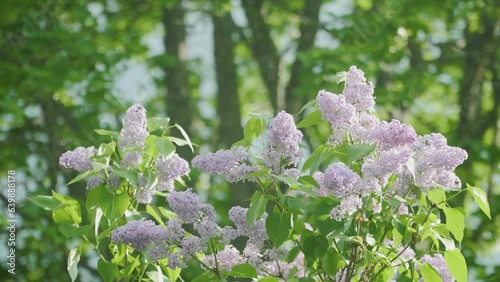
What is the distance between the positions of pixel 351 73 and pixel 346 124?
200 mm

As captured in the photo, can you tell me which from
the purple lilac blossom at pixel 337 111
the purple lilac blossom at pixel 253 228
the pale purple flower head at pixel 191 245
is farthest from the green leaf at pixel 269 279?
the purple lilac blossom at pixel 337 111

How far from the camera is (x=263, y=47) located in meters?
10.1

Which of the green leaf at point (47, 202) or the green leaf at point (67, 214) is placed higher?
the green leaf at point (47, 202)

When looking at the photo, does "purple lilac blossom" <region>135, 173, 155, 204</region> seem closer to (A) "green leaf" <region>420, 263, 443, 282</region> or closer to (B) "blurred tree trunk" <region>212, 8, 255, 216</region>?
(A) "green leaf" <region>420, 263, 443, 282</region>

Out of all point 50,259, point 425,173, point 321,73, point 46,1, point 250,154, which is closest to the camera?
point 425,173

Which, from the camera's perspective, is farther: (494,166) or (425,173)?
(494,166)

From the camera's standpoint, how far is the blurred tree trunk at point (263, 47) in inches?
394

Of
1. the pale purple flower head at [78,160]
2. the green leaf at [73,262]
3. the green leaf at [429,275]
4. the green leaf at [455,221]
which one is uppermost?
the pale purple flower head at [78,160]

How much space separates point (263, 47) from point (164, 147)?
7232 millimetres

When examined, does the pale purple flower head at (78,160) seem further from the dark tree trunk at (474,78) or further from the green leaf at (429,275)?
the dark tree trunk at (474,78)

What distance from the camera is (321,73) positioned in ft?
26.7

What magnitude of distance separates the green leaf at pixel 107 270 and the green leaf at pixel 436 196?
1.14 metres

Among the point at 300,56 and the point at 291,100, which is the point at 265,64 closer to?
the point at 291,100

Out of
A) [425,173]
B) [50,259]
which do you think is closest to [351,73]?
[425,173]
